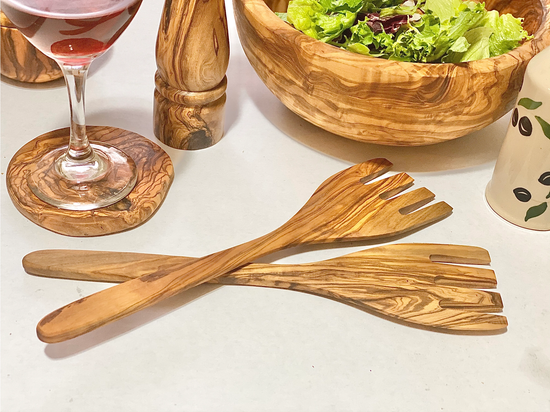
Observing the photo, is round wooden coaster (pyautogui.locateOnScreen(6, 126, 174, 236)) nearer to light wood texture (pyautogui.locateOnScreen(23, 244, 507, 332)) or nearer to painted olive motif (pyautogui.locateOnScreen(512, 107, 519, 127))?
light wood texture (pyautogui.locateOnScreen(23, 244, 507, 332))

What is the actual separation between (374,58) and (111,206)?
1.31ft

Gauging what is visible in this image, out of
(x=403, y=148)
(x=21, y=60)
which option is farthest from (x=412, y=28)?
(x=21, y=60)

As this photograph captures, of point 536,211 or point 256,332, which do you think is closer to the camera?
point 256,332

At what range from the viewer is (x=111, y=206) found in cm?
84

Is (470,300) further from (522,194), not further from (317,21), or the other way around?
(317,21)

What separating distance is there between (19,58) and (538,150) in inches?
31.5

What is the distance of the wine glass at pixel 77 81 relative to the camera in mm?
685

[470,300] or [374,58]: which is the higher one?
[374,58]

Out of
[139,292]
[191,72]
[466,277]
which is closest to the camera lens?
[139,292]

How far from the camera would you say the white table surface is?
68cm

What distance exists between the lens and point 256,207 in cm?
91

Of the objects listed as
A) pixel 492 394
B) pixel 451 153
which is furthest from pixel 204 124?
pixel 492 394

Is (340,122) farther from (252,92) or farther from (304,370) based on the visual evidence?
(304,370)

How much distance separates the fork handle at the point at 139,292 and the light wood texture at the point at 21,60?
50cm
